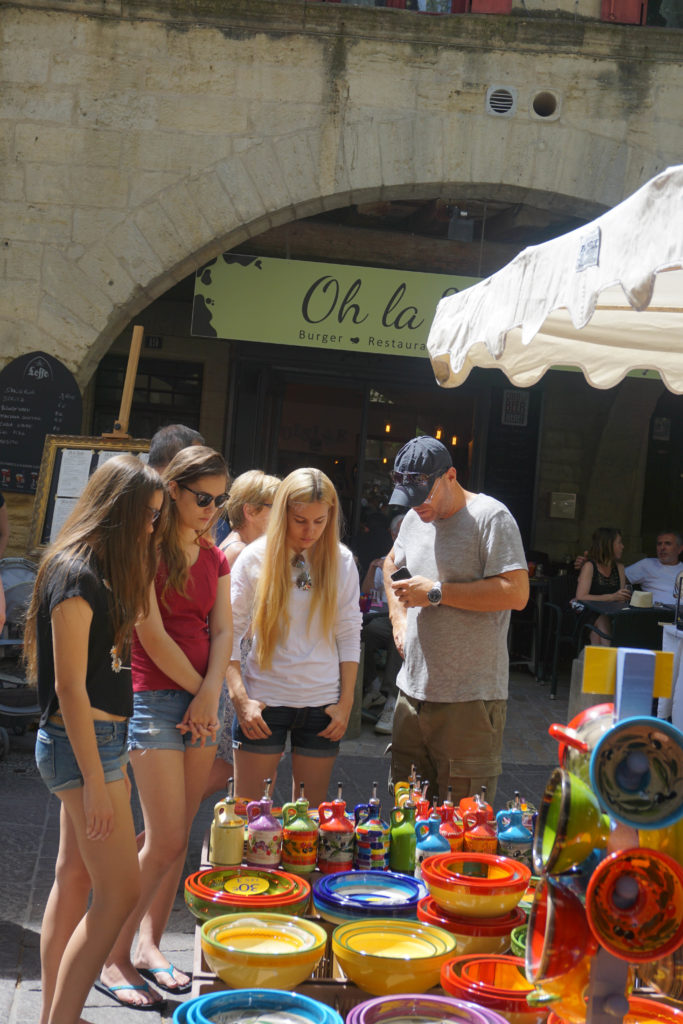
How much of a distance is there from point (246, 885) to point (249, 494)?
6.54 feet

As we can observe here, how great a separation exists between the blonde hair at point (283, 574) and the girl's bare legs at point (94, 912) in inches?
40.4

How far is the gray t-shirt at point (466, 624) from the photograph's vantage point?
11.8 feet

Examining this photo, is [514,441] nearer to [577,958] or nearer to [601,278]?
[601,278]

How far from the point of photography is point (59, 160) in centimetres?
784

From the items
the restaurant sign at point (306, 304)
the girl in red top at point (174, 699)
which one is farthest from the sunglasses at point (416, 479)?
the restaurant sign at point (306, 304)

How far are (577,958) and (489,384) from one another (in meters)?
9.96

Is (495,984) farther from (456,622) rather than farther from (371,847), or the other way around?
(456,622)

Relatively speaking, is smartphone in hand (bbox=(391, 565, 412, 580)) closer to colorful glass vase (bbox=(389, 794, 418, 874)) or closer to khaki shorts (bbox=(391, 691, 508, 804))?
khaki shorts (bbox=(391, 691, 508, 804))

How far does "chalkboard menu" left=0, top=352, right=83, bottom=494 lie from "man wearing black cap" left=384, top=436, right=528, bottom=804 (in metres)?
4.77

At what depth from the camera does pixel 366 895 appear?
8.45ft

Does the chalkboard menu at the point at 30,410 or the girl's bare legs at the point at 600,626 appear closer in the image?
the chalkboard menu at the point at 30,410

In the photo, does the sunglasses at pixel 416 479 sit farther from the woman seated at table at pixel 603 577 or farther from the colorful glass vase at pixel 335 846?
the woman seated at table at pixel 603 577

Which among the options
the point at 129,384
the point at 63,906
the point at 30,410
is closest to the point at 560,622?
the point at 129,384

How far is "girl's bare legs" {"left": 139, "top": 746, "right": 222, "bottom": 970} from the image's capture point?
3430 mm
